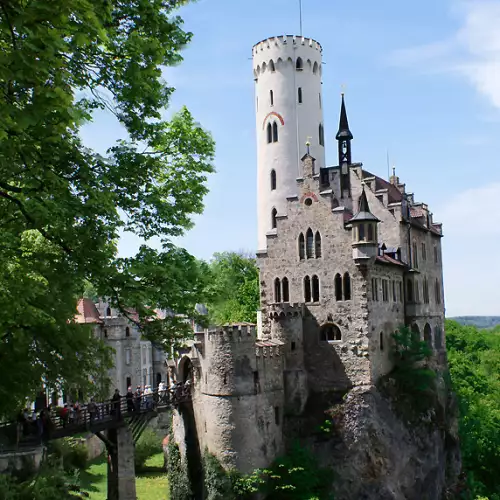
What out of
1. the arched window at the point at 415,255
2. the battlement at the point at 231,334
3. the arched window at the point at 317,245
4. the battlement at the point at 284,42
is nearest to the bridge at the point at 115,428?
the battlement at the point at 231,334

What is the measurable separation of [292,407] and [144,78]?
95.2 feet

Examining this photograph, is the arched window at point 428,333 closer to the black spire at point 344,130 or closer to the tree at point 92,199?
the black spire at point 344,130

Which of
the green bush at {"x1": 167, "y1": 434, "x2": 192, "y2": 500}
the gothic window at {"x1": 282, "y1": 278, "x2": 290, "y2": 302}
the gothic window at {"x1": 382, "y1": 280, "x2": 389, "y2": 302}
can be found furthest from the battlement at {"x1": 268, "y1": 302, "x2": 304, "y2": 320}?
the green bush at {"x1": 167, "y1": 434, "x2": 192, "y2": 500}

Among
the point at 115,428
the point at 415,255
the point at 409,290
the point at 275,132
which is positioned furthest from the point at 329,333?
the point at 275,132

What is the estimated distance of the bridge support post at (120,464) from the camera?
107ft

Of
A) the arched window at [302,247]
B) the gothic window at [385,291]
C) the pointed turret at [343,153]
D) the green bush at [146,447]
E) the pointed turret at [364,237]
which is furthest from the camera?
the green bush at [146,447]

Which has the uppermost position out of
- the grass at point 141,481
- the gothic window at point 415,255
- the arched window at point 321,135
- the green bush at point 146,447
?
the arched window at point 321,135

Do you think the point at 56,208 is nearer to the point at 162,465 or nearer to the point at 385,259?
the point at 385,259

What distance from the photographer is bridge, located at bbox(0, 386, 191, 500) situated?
26547 millimetres

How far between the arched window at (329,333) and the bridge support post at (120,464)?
1429 cm

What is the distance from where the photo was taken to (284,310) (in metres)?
40.4

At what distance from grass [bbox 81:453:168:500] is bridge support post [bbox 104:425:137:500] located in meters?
6.52

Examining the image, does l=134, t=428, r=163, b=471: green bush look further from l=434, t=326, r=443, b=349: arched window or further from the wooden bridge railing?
l=434, t=326, r=443, b=349: arched window

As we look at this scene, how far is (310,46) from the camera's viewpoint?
181 ft
